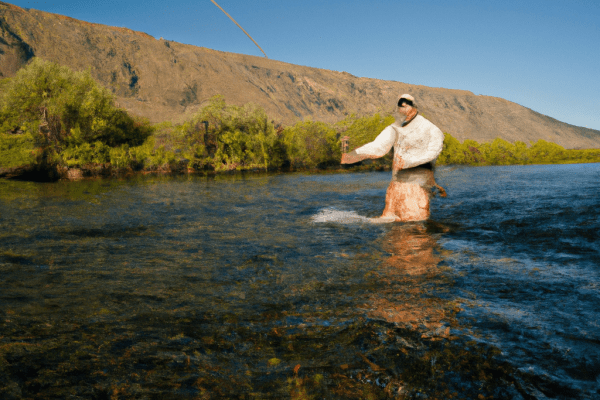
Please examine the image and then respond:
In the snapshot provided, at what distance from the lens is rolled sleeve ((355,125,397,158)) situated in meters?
9.59

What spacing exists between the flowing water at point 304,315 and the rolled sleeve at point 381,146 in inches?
82.1

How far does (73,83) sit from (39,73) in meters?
3.21

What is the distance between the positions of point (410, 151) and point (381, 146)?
0.73 meters

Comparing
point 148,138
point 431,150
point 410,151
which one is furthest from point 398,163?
point 148,138

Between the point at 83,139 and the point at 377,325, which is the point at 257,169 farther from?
the point at 377,325

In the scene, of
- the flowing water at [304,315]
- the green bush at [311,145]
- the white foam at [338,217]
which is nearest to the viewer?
the flowing water at [304,315]

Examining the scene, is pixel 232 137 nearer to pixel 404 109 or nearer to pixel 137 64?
pixel 404 109

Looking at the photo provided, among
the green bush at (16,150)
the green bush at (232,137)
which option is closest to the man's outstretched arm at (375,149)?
the green bush at (16,150)

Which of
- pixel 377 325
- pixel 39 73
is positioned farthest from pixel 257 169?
pixel 377 325

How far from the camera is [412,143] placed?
952cm

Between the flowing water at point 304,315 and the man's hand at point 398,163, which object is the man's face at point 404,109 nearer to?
the man's hand at point 398,163

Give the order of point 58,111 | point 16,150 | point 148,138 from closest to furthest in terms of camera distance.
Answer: point 16,150 → point 58,111 → point 148,138

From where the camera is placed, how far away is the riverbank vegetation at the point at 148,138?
128 feet

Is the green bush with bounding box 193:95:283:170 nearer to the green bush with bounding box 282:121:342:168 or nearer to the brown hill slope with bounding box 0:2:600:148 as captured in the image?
the green bush with bounding box 282:121:342:168
